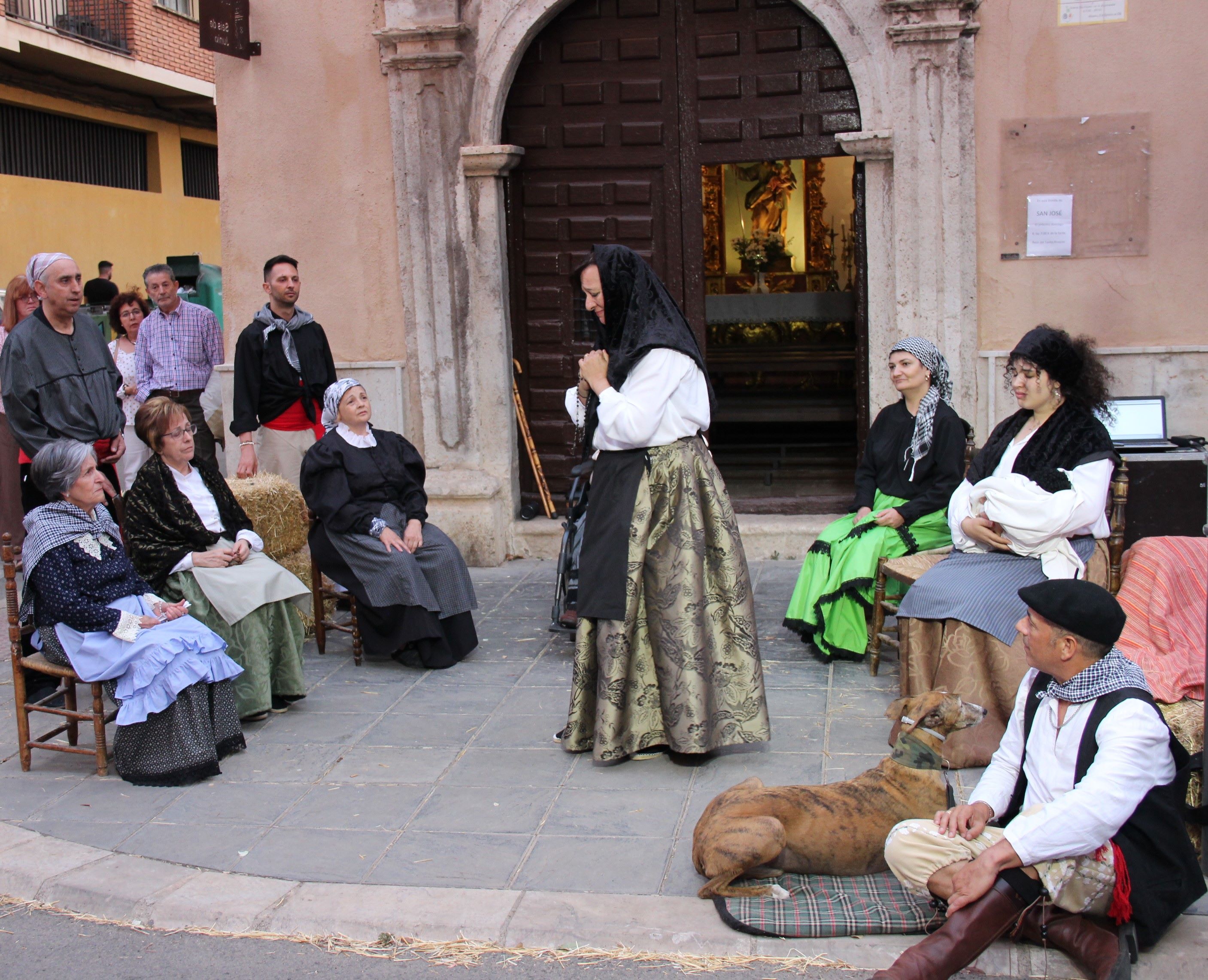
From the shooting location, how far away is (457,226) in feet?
26.7

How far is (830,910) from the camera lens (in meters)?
3.61

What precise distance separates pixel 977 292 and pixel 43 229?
46.8ft

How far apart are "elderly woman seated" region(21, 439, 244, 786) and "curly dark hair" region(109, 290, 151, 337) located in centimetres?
386

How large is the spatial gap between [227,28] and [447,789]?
5.39 meters

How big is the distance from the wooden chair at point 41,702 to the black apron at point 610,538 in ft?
6.15

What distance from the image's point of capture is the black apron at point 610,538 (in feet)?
15.2

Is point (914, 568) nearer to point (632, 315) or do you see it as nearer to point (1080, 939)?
point (632, 315)

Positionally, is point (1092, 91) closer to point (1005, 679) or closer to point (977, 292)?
point (977, 292)

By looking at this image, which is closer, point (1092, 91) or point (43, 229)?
point (1092, 91)

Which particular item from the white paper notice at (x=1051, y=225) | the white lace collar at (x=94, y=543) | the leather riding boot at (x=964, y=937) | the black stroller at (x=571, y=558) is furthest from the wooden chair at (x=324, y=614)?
the white paper notice at (x=1051, y=225)

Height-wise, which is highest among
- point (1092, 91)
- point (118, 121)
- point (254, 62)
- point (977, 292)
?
point (118, 121)

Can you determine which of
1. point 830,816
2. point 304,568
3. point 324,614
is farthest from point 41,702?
point 830,816

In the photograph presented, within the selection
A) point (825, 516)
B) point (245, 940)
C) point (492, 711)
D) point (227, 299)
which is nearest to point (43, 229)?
point (227, 299)

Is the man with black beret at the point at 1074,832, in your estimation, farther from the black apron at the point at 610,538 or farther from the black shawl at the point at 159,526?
the black shawl at the point at 159,526
